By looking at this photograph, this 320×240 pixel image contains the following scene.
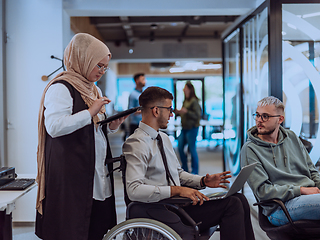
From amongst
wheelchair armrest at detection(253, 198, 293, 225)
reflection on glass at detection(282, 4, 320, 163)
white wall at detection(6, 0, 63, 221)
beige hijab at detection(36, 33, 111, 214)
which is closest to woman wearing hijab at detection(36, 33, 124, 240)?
beige hijab at detection(36, 33, 111, 214)

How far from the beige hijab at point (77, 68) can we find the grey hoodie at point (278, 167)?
3.48 feet

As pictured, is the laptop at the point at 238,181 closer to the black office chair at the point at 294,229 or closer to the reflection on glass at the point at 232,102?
the black office chair at the point at 294,229

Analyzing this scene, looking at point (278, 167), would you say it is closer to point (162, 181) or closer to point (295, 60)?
point (162, 181)

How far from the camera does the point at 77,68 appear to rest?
1736 millimetres

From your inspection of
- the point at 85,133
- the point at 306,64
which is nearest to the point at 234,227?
the point at 85,133

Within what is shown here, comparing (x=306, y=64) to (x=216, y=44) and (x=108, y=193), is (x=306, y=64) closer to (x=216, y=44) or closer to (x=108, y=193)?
(x=108, y=193)

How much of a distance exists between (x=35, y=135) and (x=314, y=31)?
2813 mm

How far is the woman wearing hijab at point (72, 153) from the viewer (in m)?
1.65

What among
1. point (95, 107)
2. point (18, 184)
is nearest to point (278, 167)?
point (95, 107)

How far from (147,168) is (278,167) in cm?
92

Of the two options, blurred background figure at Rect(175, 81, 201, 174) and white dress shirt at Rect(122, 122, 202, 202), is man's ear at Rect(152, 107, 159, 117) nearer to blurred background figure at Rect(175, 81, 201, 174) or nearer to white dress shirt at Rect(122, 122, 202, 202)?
white dress shirt at Rect(122, 122, 202, 202)

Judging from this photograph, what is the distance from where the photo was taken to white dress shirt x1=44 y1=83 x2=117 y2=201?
5.13 feet

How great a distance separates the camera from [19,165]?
3219mm

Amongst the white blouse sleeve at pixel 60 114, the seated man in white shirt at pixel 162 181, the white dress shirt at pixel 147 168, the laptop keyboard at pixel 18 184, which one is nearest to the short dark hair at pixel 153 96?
the seated man in white shirt at pixel 162 181
